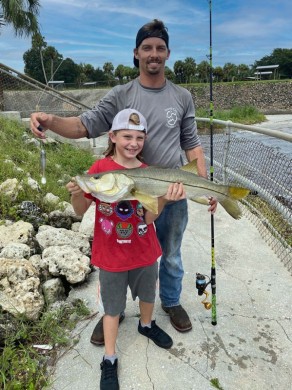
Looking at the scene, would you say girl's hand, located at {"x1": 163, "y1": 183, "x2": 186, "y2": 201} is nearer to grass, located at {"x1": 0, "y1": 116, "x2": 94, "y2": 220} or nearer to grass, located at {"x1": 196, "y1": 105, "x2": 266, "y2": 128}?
grass, located at {"x1": 0, "y1": 116, "x2": 94, "y2": 220}

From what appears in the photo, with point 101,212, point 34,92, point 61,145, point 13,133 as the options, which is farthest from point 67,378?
point 34,92

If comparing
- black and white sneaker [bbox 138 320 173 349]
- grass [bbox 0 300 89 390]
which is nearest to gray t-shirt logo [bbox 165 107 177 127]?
black and white sneaker [bbox 138 320 173 349]

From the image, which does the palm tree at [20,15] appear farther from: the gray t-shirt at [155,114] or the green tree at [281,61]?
the green tree at [281,61]

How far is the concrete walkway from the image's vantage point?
2.38 meters

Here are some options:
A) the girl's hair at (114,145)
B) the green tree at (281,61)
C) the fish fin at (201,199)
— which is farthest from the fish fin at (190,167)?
Result: the green tree at (281,61)

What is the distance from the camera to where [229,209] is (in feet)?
7.85

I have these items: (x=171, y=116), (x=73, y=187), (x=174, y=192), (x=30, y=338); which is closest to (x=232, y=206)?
(x=174, y=192)

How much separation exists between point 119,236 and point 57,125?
35.8 inches

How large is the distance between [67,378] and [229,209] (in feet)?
5.41

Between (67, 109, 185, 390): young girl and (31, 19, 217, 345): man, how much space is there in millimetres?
250

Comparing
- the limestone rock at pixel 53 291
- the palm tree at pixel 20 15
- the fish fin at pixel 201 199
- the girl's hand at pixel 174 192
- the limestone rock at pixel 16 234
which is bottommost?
the limestone rock at pixel 53 291

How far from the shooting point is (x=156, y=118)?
250 cm

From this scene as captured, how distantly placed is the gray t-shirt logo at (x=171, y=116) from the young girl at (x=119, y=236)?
291 mm

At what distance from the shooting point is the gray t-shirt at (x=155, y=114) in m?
2.51
